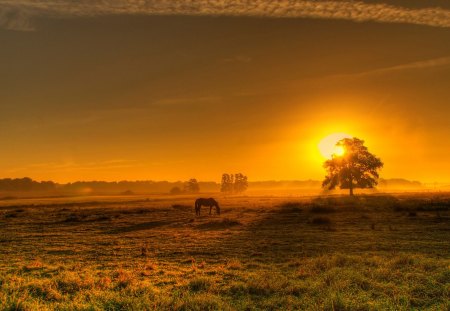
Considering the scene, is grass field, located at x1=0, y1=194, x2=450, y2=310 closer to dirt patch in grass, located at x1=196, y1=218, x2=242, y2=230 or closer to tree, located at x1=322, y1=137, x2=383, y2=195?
dirt patch in grass, located at x1=196, y1=218, x2=242, y2=230

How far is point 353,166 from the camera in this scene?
81.4 metres

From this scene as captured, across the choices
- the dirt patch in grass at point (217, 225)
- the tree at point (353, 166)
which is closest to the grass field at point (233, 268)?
the dirt patch in grass at point (217, 225)

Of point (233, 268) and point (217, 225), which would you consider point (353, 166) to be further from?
point (233, 268)

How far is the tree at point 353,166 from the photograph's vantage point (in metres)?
81.2

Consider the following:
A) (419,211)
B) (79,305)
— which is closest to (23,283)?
(79,305)

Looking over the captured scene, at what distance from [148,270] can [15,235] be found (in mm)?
19335

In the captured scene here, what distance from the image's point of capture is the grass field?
10.0 m

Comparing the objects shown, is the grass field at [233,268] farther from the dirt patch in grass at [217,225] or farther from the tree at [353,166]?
the tree at [353,166]

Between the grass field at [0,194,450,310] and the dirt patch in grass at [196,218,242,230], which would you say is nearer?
the grass field at [0,194,450,310]

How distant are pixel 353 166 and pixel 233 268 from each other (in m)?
72.9

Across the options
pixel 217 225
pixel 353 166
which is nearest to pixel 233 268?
pixel 217 225

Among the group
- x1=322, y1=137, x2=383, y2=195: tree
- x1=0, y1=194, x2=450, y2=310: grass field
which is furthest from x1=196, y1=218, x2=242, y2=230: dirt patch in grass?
x1=322, y1=137, x2=383, y2=195: tree

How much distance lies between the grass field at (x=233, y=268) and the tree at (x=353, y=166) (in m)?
54.0

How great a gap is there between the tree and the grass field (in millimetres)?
54027
